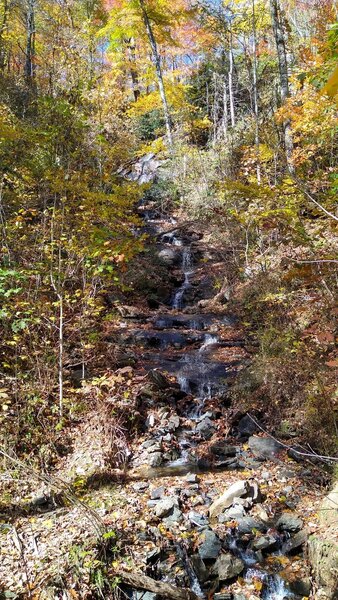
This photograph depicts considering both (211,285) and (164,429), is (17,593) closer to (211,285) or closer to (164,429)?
(164,429)

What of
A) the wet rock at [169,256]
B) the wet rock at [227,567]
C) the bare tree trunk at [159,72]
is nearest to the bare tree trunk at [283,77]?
the wet rock at [169,256]

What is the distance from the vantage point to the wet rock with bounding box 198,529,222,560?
4.14m

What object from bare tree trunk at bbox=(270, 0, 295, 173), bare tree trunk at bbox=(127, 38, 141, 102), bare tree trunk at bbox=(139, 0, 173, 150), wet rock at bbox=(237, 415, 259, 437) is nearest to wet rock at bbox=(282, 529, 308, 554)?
wet rock at bbox=(237, 415, 259, 437)

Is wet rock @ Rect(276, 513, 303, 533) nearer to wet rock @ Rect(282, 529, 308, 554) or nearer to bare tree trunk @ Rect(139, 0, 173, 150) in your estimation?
wet rock @ Rect(282, 529, 308, 554)

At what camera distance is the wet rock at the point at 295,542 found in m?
4.22

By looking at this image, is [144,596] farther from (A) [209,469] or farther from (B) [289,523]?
(A) [209,469]

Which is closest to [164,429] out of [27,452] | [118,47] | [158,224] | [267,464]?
[267,464]

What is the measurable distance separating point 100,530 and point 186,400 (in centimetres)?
354

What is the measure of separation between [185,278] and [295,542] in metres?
10.6

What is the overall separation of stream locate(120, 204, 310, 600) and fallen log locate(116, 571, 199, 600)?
67mm

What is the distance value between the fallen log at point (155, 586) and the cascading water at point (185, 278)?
920 centimetres

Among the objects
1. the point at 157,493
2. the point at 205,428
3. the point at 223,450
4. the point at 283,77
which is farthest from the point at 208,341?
the point at 283,77

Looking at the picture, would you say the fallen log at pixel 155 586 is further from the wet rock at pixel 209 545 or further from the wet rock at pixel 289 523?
the wet rock at pixel 289 523

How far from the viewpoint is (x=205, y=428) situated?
6.58 metres
